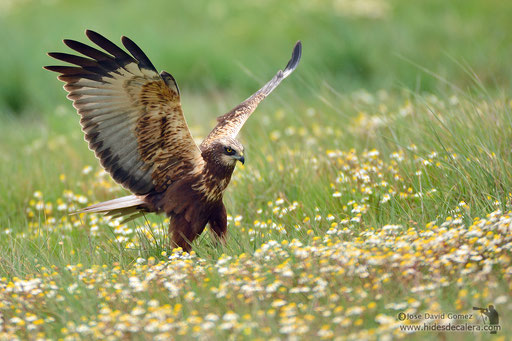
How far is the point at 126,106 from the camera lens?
4.79m

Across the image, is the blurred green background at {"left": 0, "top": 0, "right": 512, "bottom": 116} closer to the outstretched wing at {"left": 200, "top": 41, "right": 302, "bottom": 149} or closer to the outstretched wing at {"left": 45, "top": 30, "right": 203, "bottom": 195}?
the outstretched wing at {"left": 200, "top": 41, "right": 302, "bottom": 149}

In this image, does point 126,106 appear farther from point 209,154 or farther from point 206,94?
point 206,94

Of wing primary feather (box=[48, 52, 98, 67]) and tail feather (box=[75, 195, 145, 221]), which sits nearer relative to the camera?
wing primary feather (box=[48, 52, 98, 67])

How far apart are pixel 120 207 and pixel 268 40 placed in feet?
25.3

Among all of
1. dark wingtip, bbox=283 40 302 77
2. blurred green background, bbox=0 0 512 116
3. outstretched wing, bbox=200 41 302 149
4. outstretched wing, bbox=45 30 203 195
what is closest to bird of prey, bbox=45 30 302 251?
outstretched wing, bbox=45 30 203 195

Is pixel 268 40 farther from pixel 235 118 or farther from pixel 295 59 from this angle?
pixel 235 118

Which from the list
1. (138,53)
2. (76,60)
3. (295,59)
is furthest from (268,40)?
(138,53)

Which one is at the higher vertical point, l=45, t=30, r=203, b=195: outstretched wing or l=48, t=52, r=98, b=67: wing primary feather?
l=48, t=52, r=98, b=67: wing primary feather

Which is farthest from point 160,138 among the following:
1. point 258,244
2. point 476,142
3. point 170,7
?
point 170,7

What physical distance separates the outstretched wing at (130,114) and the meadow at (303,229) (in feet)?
1.57

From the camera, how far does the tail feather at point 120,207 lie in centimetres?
505

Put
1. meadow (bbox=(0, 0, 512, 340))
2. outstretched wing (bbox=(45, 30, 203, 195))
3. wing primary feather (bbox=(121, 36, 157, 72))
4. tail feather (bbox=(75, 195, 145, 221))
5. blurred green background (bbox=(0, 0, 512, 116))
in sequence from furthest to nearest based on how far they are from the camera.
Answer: blurred green background (bbox=(0, 0, 512, 116))
tail feather (bbox=(75, 195, 145, 221))
outstretched wing (bbox=(45, 30, 203, 195))
wing primary feather (bbox=(121, 36, 157, 72))
meadow (bbox=(0, 0, 512, 340))

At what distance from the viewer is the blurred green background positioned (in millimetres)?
10000

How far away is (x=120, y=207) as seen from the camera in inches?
199
